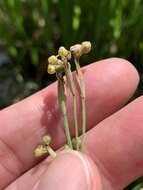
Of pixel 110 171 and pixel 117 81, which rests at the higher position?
pixel 117 81

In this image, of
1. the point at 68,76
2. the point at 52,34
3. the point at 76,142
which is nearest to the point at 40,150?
the point at 76,142

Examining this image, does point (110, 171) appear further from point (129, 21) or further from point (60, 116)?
point (129, 21)

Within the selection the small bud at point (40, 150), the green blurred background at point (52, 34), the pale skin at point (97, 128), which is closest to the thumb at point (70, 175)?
the small bud at point (40, 150)

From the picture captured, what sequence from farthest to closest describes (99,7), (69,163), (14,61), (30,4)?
(14,61) < (30,4) < (99,7) < (69,163)

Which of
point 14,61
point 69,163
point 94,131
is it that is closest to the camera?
point 69,163

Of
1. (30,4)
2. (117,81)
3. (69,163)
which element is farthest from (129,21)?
(69,163)
